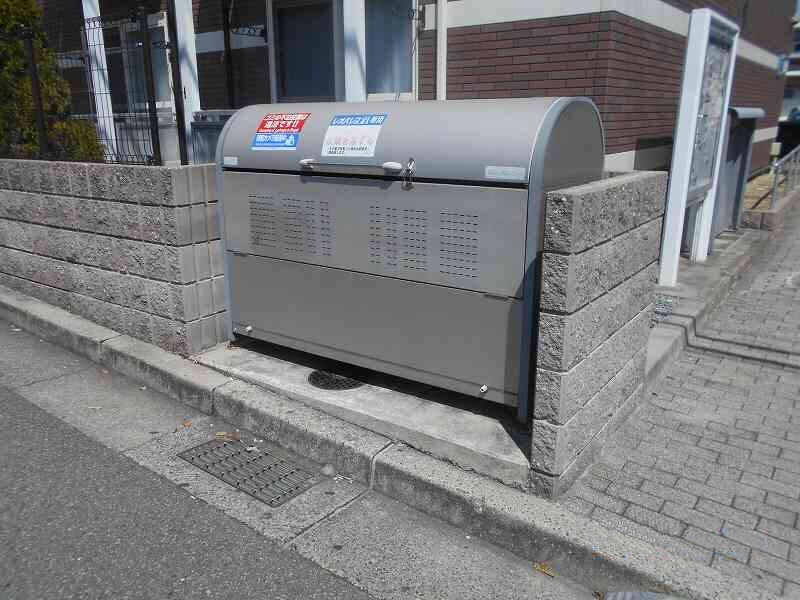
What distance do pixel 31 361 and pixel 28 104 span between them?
113 inches

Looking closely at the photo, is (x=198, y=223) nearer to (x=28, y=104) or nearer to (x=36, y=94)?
(x=36, y=94)

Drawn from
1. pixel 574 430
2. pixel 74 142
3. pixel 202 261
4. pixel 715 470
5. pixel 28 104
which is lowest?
pixel 715 470

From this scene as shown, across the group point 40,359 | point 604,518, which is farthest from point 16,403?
point 604,518

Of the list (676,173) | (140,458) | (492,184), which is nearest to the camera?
(492,184)

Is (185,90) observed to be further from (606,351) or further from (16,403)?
(606,351)

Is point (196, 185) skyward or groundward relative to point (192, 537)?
skyward

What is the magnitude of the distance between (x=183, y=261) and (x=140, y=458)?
1.36 metres

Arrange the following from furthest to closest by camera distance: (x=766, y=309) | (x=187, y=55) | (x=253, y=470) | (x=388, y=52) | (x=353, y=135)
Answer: (x=187, y=55), (x=388, y=52), (x=766, y=309), (x=353, y=135), (x=253, y=470)

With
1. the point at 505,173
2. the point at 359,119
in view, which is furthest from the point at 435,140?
the point at 359,119

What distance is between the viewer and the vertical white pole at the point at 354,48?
20.9 feet

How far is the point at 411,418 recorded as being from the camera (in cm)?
356

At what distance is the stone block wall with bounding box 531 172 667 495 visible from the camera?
2768 millimetres

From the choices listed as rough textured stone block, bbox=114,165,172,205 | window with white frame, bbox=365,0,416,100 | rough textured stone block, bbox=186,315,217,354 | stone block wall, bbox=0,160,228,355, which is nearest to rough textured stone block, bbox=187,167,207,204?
stone block wall, bbox=0,160,228,355

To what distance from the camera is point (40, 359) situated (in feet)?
16.6
